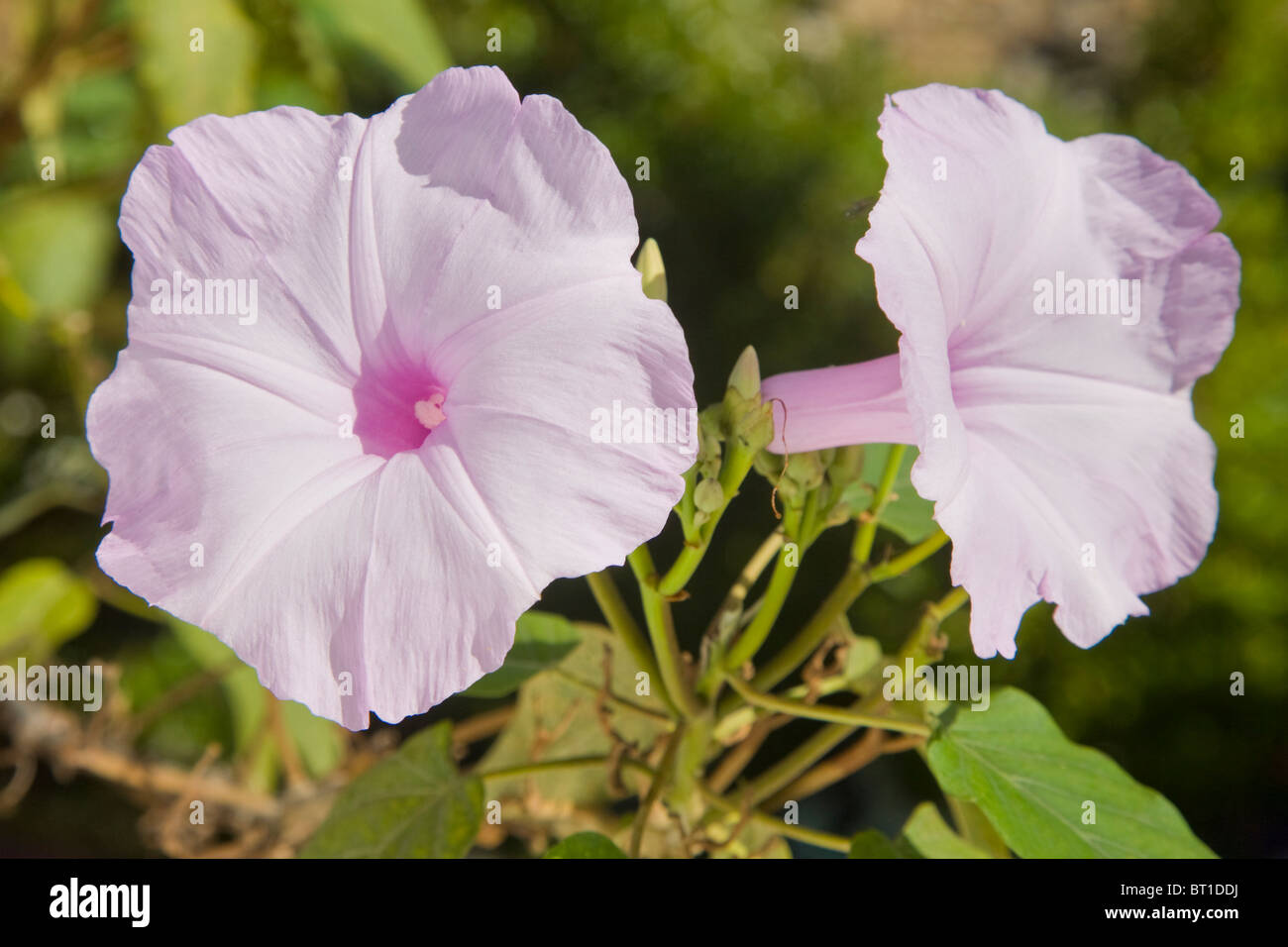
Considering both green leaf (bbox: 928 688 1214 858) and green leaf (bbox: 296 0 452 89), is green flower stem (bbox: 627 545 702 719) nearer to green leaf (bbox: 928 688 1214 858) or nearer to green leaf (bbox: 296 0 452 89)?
green leaf (bbox: 928 688 1214 858)

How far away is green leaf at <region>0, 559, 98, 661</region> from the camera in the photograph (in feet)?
3.79

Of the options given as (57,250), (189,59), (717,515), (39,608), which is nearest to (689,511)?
(717,515)

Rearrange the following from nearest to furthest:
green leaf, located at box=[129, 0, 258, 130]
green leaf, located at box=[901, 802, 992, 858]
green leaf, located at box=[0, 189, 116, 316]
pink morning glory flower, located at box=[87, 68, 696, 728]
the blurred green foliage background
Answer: pink morning glory flower, located at box=[87, 68, 696, 728] → green leaf, located at box=[901, 802, 992, 858] → green leaf, located at box=[129, 0, 258, 130] → the blurred green foliage background → green leaf, located at box=[0, 189, 116, 316]

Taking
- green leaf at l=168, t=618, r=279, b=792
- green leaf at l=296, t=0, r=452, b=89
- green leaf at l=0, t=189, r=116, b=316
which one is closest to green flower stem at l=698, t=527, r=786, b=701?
green leaf at l=168, t=618, r=279, b=792

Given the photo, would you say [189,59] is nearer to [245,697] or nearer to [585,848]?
[245,697]

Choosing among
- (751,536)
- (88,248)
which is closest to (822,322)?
(751,536)

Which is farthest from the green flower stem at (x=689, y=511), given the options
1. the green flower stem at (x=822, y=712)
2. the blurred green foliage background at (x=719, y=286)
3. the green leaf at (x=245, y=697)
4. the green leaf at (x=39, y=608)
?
the green leaf at (x=39, y=608)

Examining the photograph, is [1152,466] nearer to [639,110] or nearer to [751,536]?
[751,536]

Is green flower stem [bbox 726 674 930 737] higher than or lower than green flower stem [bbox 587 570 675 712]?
lower

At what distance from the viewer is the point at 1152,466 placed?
2.09 ft

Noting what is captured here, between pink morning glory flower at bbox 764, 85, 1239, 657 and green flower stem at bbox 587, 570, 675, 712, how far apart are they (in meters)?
0.15

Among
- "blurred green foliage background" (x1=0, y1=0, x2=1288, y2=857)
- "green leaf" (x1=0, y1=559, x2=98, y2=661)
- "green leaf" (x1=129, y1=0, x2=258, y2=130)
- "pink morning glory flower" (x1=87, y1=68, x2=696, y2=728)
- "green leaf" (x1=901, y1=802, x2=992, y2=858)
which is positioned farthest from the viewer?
"blurred green foliage background" (x1=0, y1=0, x2=1288, y2=857)

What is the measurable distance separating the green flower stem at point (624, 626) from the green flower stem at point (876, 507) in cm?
15

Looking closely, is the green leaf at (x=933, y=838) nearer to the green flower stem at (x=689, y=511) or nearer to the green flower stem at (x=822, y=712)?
the green flower stem at (x=822, y=712)
